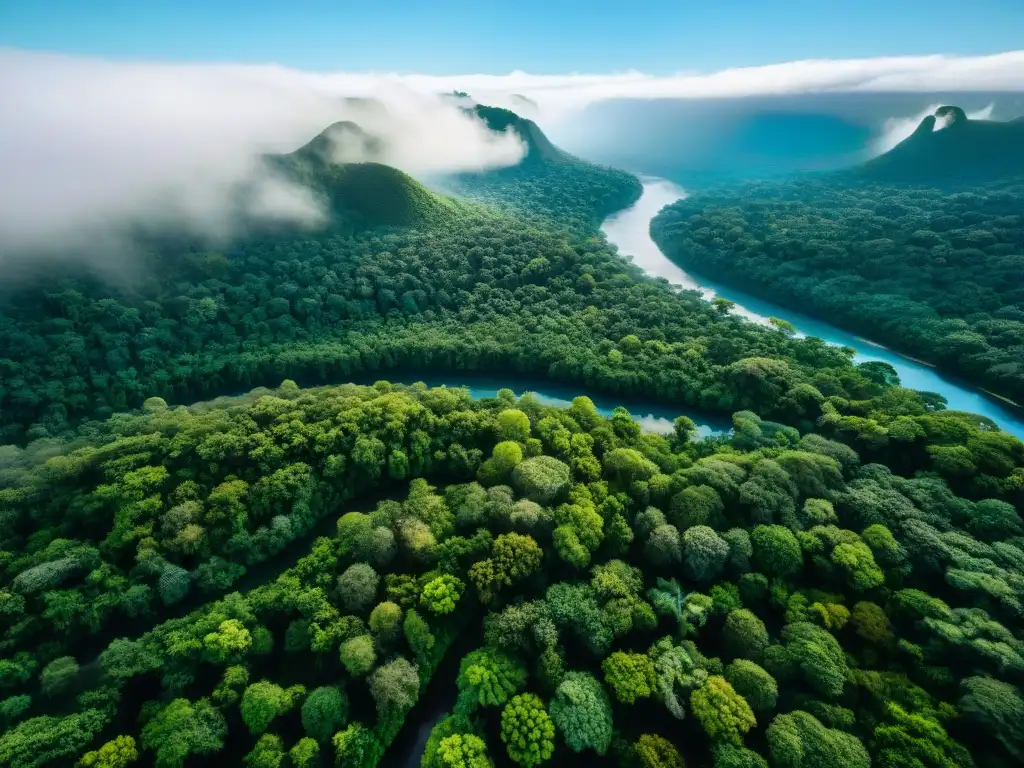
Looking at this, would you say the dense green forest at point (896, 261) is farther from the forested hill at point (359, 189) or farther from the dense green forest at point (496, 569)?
the forested hill at point (359, 189)

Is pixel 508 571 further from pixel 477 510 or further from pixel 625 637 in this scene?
pixel 625 637

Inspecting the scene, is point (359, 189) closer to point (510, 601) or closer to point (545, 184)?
point (545, 184)

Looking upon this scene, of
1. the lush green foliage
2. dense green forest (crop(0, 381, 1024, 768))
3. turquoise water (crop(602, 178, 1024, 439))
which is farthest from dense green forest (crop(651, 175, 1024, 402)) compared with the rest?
the lush green foliage

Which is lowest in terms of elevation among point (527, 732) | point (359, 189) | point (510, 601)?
point (527, 732)

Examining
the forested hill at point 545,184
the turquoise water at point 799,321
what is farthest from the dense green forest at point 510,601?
the forested hill at point 545,184

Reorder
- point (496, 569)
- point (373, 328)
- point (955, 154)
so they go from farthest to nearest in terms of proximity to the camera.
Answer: point (955, 154), point (373, 328), point (496, 569)

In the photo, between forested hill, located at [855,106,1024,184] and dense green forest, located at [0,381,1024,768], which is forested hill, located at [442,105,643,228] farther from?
dense green forest, located at [0,381,1024,768]

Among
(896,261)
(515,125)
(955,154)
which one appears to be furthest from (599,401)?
(955,154)

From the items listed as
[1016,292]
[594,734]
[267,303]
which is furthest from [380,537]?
[1016,292]
